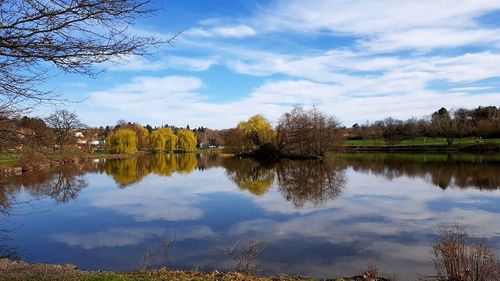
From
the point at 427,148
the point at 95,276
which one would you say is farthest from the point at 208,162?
the point at 95,276

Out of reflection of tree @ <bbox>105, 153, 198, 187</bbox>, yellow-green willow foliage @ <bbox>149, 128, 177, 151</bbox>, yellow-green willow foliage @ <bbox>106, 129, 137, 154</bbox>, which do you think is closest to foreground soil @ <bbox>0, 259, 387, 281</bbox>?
reflection of tree @ <bbox>105, 153, 198, 187</bbox>

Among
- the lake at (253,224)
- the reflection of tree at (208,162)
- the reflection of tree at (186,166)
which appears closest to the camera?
the lake at (253,224)

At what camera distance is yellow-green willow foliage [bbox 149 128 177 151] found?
90750 millimetres

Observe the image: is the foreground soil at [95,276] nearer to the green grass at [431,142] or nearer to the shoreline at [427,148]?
the shoreline at [427,148]

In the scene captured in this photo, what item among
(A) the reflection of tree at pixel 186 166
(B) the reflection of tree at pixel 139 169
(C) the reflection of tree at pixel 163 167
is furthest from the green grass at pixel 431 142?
(B) the reflection of tree at pixel 139 169

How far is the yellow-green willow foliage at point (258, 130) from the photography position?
2518 inches

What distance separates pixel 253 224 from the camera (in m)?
14.9

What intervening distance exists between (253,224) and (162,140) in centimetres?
7769

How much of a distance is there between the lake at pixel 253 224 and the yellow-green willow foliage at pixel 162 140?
210 feet

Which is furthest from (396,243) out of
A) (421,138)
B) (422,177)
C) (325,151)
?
(421,138)

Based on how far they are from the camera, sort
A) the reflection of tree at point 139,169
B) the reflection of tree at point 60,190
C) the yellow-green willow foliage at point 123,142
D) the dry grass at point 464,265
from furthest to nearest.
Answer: the yellow-green willow foliage at point 123,142, the reflection of tree at point 139,169, the reflection of tree at point 60,190, the dry grass at point 464,265

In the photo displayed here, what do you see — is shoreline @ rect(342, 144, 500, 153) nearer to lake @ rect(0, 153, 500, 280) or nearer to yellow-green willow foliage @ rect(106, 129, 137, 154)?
yellow-green willow foliage @ rect(106, 129, 137, 154)

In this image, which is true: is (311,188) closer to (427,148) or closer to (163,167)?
(163,167)

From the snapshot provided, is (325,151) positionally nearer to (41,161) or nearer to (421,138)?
(421,138)
